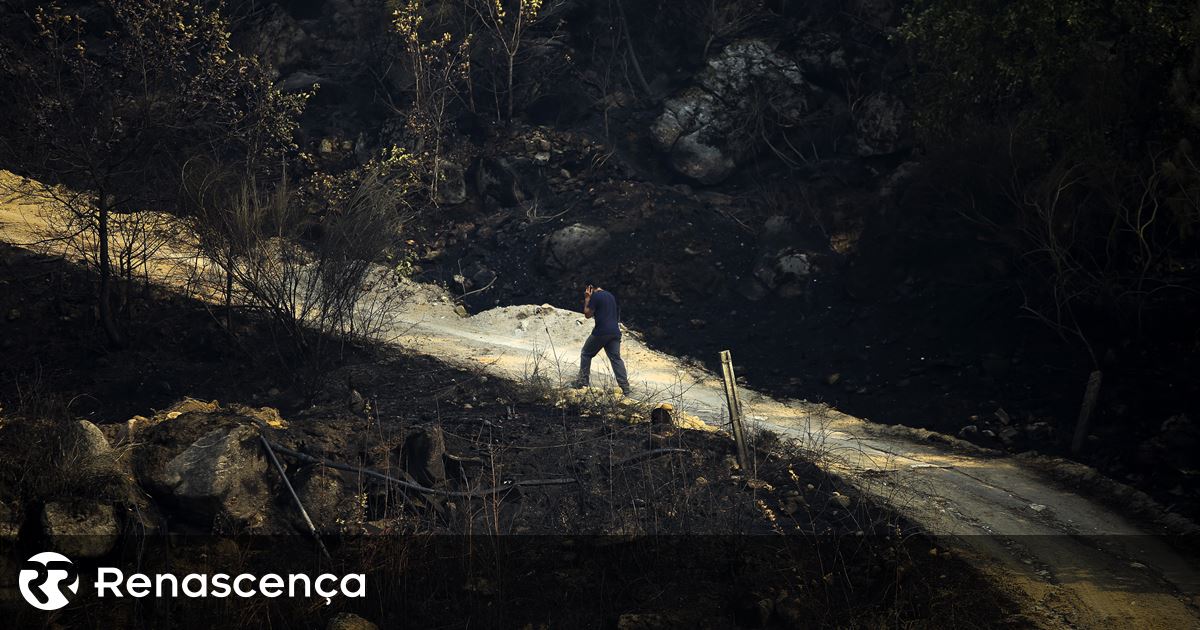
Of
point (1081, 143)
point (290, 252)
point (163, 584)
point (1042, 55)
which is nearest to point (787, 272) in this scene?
point (1081, 143)

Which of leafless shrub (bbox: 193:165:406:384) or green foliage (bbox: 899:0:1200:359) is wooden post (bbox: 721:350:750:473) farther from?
leafless shrub (bbox: 193:165:406:384)

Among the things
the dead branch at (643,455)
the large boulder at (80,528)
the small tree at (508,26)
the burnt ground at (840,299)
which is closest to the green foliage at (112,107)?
the burnt ground at (840,299)

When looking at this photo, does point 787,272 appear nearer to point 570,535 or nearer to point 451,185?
point 451,185

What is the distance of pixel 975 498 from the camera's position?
32.2 ft

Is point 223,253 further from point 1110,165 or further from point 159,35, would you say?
point 1110,165

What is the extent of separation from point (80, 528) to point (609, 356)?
327 inches

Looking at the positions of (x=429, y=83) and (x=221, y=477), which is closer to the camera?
(x=221, y=477)

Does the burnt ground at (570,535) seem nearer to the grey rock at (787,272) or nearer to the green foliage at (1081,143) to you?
the green foliage at (1081,143)

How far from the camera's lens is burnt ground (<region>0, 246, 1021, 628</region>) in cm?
716

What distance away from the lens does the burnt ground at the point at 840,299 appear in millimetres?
12141

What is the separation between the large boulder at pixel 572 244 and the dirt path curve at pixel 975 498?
3.04m

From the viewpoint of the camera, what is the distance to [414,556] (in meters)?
7.77

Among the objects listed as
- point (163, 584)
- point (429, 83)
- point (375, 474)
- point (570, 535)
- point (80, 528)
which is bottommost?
point (163, 584)

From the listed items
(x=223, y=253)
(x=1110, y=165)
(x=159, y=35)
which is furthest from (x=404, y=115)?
(x=1110, y=165)
